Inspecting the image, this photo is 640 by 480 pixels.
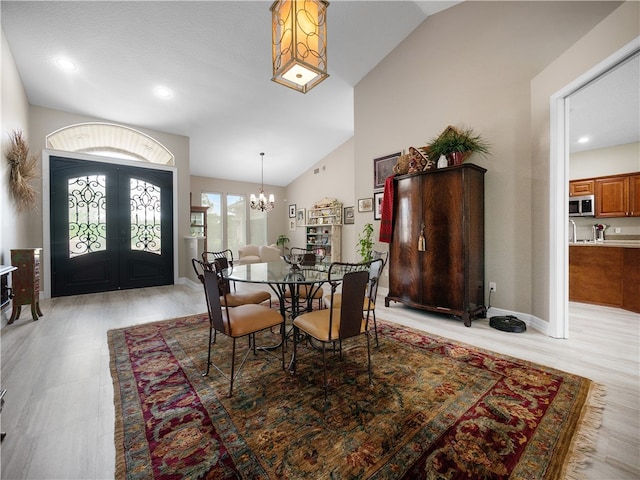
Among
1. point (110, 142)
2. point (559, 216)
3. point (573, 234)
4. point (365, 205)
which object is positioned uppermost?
point (110, 142)

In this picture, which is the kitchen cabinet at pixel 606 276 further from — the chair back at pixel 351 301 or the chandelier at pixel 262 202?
the chandelier at pixel 262 202

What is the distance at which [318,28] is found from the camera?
1.88m

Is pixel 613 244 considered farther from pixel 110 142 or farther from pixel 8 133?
pixel 110 142

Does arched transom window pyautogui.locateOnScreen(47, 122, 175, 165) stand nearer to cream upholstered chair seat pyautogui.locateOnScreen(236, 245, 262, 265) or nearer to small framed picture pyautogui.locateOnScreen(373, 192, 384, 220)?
cream upholstered chair seat pyautogui.locateOnScreen(236, 245, 262, 265)

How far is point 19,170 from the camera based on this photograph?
3.36 meters

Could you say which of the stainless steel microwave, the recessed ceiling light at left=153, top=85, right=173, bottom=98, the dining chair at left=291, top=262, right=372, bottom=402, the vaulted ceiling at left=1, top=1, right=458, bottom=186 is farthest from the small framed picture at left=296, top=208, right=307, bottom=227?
the dining chair at left=291, top=262, right=372, bottom=402

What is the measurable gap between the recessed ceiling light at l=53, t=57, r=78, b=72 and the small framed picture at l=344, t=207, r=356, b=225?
19.3ft

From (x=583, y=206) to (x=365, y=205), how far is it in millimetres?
3560

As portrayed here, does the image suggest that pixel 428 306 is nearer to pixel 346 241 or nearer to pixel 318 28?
pixel 318 28

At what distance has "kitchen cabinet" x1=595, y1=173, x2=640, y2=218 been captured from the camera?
3.84 metres

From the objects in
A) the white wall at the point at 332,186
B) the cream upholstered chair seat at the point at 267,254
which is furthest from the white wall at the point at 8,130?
the white wall at the point at 332,186

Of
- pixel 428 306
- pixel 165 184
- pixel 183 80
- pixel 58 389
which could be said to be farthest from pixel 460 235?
pixel 165 184

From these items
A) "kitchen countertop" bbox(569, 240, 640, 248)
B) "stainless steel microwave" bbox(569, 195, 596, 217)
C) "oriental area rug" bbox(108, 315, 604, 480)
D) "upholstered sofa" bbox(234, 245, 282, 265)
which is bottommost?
"oriental area rug" bbox(108, 315, 604, 480)

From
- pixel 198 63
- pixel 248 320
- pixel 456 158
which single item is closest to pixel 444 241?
pixel 456 158
